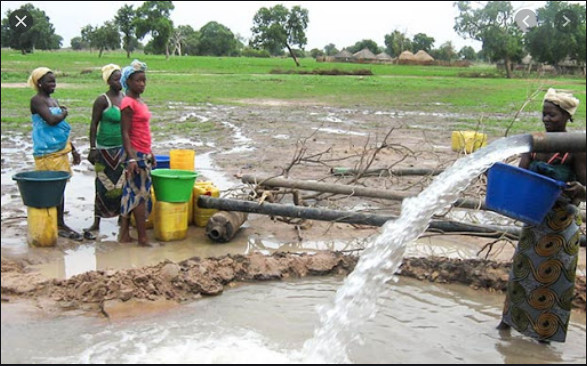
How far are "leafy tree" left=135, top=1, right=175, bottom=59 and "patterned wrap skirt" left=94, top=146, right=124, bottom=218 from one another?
46.0 m

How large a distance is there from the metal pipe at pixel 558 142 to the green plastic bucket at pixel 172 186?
11.1 feet

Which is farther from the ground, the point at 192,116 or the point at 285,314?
the point at 192,116

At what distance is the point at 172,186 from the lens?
595 centimetres

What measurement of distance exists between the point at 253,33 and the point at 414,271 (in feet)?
170

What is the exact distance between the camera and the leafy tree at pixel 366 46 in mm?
83875

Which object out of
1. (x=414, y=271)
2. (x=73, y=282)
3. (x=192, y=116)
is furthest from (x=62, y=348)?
(x=192, y=116)

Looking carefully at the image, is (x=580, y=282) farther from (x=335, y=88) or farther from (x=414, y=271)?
(x=335, y=88)

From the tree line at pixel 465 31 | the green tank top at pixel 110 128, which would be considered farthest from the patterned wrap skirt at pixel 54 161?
the tree line at pixel 465 31

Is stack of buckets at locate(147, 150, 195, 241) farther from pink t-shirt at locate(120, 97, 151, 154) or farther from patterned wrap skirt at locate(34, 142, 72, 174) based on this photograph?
patterned wrap skirt at locate(34, 142, 72, 174)

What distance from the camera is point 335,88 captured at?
1108 inches

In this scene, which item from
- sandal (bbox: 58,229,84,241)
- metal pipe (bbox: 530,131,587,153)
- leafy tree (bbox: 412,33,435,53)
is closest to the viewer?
metal pipe (bbox: 530,131,587,153)

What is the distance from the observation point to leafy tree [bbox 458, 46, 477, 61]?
81.7 metres

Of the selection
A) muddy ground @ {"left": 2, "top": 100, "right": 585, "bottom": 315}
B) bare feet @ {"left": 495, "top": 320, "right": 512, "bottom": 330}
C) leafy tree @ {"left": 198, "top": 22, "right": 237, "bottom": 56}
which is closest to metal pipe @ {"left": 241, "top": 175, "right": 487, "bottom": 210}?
muddy ground @ {"left": 2, "top": 100, "right": 585, "bottom": 315}

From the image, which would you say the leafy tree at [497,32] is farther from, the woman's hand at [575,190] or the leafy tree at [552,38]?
the woman's hand at [575,190]
